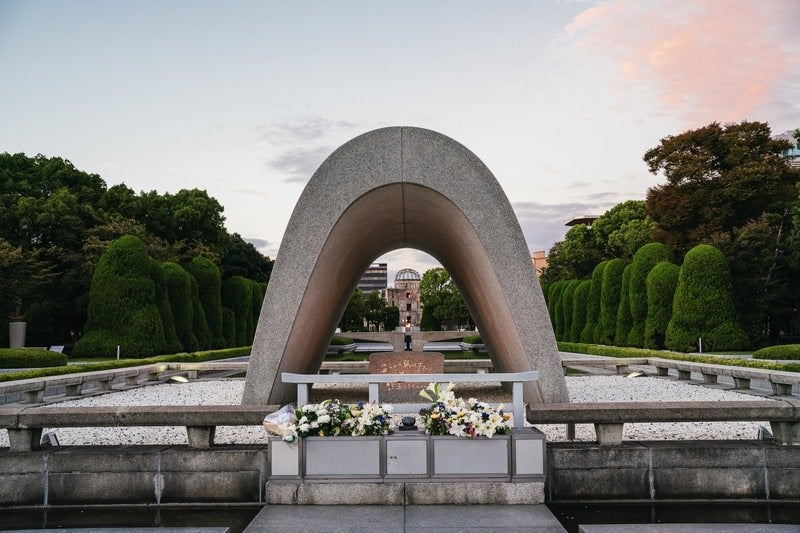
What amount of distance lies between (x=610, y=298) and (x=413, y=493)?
92.4 feet

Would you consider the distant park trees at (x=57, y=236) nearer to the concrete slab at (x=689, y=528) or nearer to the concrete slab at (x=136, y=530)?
the concrete slab at (x=136, y=530)

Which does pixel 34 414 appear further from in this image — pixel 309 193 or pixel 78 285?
pixel 78 285

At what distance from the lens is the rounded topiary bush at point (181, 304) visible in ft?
90.2

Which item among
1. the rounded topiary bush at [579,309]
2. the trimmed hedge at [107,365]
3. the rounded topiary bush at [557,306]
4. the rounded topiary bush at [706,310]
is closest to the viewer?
the trimmed hedge at [107,365]

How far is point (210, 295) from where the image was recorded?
104 feet

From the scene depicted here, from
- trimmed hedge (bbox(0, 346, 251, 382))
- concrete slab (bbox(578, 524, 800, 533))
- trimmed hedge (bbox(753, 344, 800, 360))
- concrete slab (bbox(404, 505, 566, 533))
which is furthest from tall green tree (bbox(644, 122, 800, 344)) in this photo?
concrete slab (bbox(404, 505, 566, 533))

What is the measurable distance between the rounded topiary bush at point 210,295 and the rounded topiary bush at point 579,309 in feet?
67.1

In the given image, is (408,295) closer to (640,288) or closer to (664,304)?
(640,288)

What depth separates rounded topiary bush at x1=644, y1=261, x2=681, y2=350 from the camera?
2680cm

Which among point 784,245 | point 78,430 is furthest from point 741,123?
point 78,430

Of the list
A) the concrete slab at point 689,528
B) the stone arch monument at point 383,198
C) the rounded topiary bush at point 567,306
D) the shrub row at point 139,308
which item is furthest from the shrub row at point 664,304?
the concrete slab at point 689,528

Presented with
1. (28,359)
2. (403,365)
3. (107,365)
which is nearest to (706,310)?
(403,365)

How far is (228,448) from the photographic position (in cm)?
584

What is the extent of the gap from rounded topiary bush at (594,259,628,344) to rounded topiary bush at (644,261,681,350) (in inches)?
153
